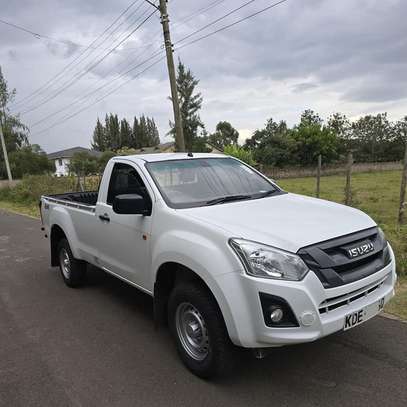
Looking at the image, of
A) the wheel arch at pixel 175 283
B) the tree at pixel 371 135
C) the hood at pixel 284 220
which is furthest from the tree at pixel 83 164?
the hood at pixel 284 220

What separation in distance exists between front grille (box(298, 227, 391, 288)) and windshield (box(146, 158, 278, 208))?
1166mm

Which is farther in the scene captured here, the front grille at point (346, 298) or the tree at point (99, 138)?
the tree at point (99, 138)

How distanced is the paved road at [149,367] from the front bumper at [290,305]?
525 millimetres

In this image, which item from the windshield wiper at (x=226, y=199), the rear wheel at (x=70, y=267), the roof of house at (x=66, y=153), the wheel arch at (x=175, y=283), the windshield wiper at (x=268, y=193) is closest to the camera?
the wheel arch at (x=175, y=283)

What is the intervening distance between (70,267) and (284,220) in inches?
140

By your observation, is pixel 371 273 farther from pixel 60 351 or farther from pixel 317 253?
pixel 60 351

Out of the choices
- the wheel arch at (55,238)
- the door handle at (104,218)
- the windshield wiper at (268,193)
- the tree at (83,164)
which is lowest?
the tree at (83,164)

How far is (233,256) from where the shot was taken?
2.64m

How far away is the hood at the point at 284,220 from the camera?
271 cm

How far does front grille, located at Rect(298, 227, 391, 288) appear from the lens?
8.53 feet

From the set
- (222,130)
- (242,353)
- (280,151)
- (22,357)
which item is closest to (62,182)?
(22,357)

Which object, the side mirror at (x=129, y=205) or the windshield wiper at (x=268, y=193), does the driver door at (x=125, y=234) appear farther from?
the windshield wiper at (x=268, y=193)

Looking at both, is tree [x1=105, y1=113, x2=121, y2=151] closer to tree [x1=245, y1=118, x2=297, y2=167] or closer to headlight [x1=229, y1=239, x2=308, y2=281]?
tree [x1=245, y1=118, x2=297, y2=167]

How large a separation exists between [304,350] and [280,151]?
142 feet
